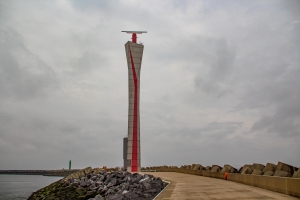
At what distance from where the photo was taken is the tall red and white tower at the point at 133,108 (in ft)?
148

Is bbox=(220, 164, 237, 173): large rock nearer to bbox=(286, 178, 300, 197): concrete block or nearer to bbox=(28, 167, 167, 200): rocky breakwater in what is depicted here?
bbox=(28, 167, 167, 200): rocky breakwater

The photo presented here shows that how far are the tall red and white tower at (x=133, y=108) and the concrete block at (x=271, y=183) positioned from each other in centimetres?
2958

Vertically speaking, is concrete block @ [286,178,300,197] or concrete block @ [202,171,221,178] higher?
concrete block @ [286,178,300,197]

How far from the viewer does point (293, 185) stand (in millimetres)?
11969

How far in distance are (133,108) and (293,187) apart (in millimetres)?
34519

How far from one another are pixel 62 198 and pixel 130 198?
32.8 ft

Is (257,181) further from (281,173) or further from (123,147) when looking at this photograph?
(123,147)

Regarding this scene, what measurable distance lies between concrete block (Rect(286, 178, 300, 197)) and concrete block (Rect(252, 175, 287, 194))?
329 millimetres

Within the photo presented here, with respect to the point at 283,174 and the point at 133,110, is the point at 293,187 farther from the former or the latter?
the point at 133,110

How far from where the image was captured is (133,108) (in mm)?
45594

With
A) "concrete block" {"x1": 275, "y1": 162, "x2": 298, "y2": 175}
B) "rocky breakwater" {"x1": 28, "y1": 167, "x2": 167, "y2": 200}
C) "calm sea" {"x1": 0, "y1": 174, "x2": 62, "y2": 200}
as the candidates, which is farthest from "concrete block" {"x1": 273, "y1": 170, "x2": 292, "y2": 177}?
"calm sea" {"x1": 0, "y1": 174, "x2": 62, "y2": 200}

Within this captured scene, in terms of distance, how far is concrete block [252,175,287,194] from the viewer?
42.6 ft

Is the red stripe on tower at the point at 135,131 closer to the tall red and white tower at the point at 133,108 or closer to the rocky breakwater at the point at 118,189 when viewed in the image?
the tall red and white tower at the point at 133,108

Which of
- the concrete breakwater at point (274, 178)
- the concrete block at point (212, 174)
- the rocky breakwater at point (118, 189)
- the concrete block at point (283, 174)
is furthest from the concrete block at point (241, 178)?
the rocky breakwater at point (118, 189)
